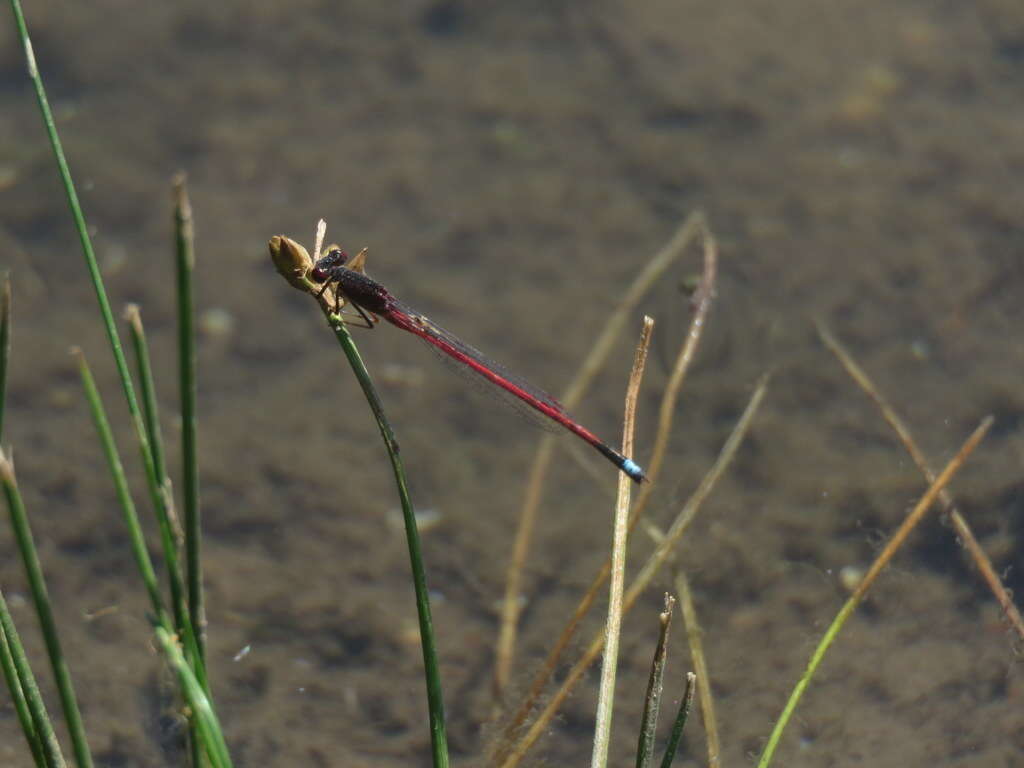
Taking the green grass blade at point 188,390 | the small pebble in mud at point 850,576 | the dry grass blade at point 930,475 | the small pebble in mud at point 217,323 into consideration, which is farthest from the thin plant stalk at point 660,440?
the small pebble in mud at point 217,323

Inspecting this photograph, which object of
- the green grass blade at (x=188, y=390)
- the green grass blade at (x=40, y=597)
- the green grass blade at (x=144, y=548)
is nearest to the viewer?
the green grass blade at (x=188, y=390)

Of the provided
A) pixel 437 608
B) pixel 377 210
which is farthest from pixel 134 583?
pixel 377 210

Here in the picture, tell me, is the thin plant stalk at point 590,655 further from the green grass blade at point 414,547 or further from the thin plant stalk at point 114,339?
the thin plant stalk at point 114,339

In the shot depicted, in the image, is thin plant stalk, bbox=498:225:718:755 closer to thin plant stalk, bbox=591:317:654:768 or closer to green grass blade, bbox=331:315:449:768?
thin plant stalk, bbox=591:317:654:768

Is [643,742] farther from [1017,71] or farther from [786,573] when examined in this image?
[1017,71]

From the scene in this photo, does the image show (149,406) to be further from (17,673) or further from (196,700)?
(17,673)

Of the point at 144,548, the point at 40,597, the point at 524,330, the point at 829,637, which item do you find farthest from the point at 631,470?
the point at 524,330
